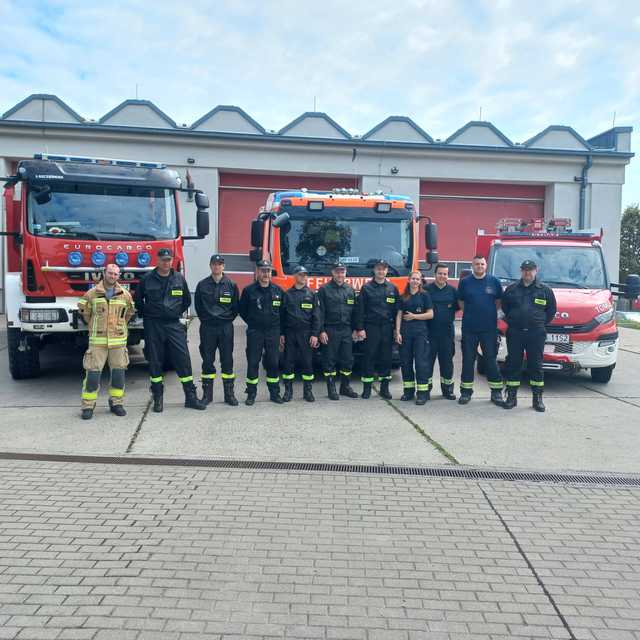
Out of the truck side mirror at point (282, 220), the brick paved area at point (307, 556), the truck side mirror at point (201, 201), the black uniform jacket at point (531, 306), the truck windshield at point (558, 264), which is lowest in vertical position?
the brick paved area at point (307, 556)

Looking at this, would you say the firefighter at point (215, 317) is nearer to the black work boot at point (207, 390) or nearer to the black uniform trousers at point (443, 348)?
the black work boot at point (207, 390)

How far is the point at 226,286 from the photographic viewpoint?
7.38 metres

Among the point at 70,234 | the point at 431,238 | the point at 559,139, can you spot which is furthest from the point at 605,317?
the point at 559,139

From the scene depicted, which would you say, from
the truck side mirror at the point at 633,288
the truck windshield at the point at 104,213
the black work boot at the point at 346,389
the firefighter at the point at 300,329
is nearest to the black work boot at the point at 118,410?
the firefighter at the point at 300,329

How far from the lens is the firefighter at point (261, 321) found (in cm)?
752

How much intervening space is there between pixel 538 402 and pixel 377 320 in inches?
88.9

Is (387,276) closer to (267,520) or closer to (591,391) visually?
(591,391)

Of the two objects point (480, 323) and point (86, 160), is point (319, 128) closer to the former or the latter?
point (86, 160)

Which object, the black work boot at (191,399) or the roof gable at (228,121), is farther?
the roof gable at (228,121)

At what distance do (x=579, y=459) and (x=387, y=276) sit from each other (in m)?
3.95

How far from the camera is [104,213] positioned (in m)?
8.23

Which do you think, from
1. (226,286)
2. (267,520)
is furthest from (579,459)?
(226,286)

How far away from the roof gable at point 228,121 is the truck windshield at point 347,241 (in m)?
9.56

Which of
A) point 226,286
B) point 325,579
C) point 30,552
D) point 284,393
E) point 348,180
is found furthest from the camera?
point 348,180
